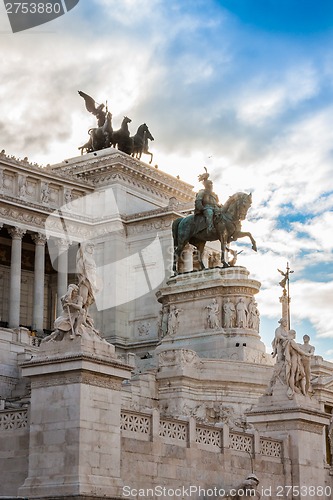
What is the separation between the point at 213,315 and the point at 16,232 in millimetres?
22710

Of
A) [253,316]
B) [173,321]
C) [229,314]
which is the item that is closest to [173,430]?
[229,314]

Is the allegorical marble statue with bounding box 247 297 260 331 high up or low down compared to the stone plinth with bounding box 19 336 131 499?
up

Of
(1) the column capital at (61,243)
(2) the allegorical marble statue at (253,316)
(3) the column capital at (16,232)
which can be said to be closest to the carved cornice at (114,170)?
(1) the column capital at (61,243)

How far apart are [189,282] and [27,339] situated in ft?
31.9

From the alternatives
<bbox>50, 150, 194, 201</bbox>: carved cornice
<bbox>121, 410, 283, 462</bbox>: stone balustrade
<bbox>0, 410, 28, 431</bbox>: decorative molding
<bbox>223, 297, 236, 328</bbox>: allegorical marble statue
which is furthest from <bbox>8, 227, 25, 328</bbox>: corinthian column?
<bbox>0, 410, 28, 431</bbox>: decorative molding

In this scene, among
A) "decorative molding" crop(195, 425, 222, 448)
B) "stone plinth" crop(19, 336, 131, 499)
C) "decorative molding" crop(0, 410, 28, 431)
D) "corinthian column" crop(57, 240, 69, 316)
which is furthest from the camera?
"corinthian column" crop(57, 240, 69, 316)

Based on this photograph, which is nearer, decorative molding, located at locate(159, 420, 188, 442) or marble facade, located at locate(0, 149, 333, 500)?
marble facade, located at locate(0, 149, 333, 500)

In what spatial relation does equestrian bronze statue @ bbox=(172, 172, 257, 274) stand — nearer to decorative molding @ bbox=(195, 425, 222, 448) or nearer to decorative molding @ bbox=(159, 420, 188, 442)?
decorative molding @ bbox=(195, 425, 222, 448)

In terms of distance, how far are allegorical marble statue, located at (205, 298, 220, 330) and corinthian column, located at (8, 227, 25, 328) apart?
1952 cm

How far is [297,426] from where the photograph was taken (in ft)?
102

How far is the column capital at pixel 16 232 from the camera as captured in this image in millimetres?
70500

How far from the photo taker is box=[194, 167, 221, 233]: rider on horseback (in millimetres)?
54562

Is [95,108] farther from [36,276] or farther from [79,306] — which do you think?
[79,306]

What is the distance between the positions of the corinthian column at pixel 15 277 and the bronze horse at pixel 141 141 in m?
14.4
